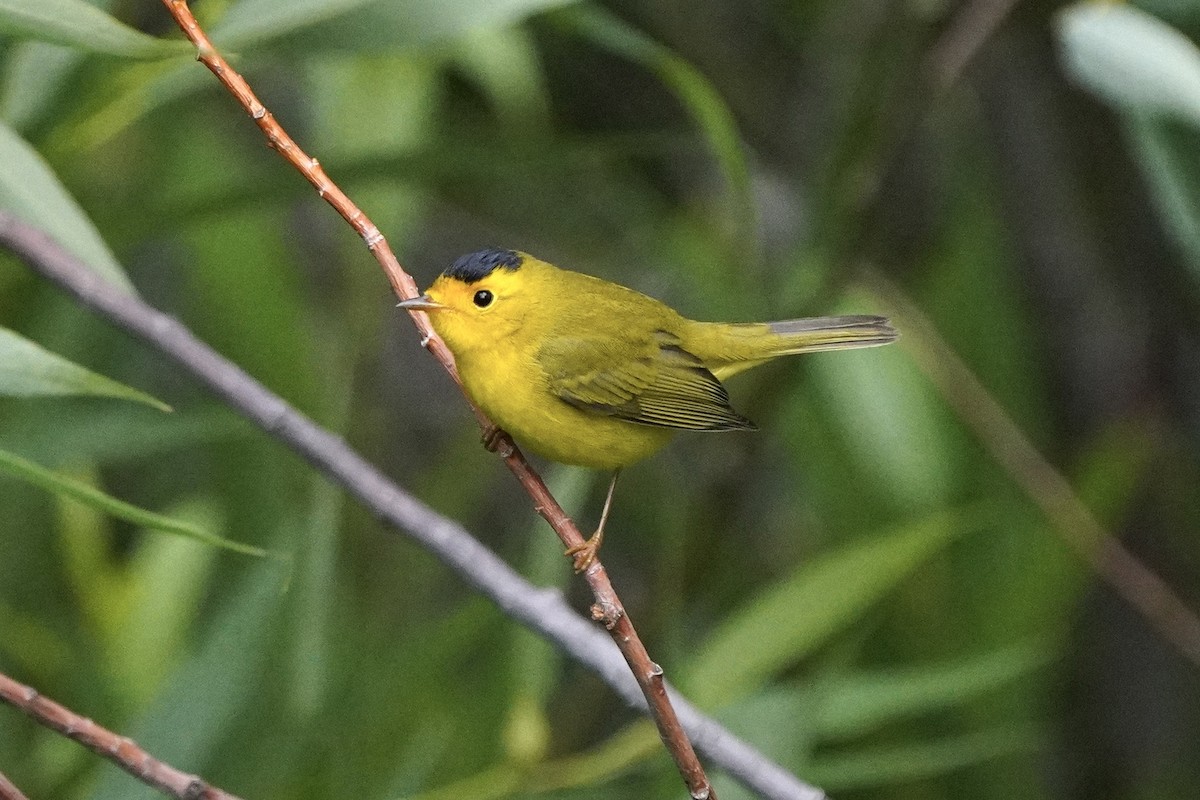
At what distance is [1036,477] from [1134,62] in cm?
168

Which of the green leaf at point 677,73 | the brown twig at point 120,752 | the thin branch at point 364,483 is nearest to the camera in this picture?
the brown twig at point 120,752

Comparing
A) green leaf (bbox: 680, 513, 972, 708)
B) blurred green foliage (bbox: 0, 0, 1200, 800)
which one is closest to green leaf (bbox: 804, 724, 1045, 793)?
blurred green foliage (bbox: 0, 0, 1200, 800)

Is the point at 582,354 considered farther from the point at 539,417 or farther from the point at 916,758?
the point at 916,758

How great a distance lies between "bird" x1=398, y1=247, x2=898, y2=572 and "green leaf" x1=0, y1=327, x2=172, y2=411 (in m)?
0.75

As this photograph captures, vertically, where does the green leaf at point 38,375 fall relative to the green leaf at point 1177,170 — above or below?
below

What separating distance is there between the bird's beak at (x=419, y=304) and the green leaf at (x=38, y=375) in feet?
1.59

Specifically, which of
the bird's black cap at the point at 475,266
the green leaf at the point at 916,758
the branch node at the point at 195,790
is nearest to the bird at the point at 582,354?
the bird's black cap at the point at 475,266

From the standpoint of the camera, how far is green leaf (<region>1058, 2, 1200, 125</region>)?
183cm

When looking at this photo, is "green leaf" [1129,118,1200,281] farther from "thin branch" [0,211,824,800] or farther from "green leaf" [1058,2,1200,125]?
"thin branch" [0,211,824,800]

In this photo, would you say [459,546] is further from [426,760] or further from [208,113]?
[208,113]

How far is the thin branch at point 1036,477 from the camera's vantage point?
10.8 feet

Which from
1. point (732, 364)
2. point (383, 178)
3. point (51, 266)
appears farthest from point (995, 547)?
point (51, 266)

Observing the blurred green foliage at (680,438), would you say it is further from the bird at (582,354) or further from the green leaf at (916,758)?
the bird at (582,354)

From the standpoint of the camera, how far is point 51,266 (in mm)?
1866
